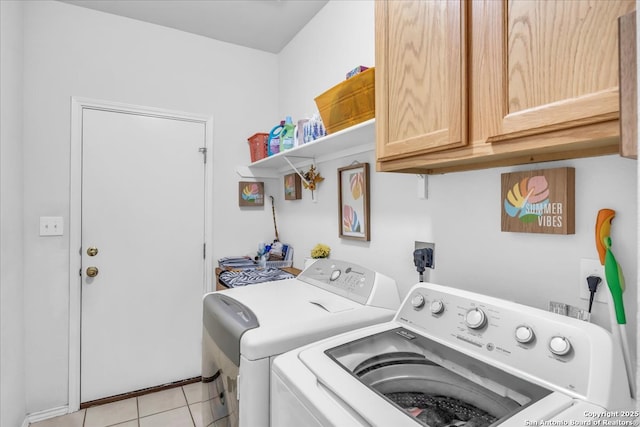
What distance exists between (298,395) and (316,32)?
2.33 m

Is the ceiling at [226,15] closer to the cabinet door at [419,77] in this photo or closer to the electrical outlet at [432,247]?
the cabinet door at [419,77]

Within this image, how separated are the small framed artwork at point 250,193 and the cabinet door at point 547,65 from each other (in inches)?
86.3

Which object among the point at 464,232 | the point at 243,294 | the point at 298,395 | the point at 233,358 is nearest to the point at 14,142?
the point at 243,294

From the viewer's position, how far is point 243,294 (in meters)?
1.55

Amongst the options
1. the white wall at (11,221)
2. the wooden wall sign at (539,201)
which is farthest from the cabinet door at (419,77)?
the white wall at (11,221)

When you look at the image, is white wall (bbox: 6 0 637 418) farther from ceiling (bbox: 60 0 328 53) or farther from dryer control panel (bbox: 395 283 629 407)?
dryer control panel (bbox: 395 283 629 407)

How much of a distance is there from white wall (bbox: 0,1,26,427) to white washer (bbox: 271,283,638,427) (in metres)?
1.74

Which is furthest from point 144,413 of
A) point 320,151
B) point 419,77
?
point 419,77

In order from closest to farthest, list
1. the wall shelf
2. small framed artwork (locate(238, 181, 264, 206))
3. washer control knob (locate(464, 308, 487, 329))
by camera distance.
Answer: washer control knob (locate(464, 308, 487, 329)) < the wall shelf < small framed artwork (locate(238, 181, 264, 206))

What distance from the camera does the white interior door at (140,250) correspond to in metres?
2.33

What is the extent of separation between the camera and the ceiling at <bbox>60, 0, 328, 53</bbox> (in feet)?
7.42

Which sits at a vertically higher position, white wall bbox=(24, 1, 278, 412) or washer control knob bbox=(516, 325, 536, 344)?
white wall bbox=(24, 1, 278, 412)

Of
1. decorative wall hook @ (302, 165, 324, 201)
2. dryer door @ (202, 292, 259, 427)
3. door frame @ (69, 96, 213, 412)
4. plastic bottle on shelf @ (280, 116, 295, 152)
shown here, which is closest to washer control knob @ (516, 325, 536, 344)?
dryer door @ (202, 292, 259, 427)

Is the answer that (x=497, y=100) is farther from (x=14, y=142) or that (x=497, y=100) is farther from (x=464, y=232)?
(x=14, y=142)
